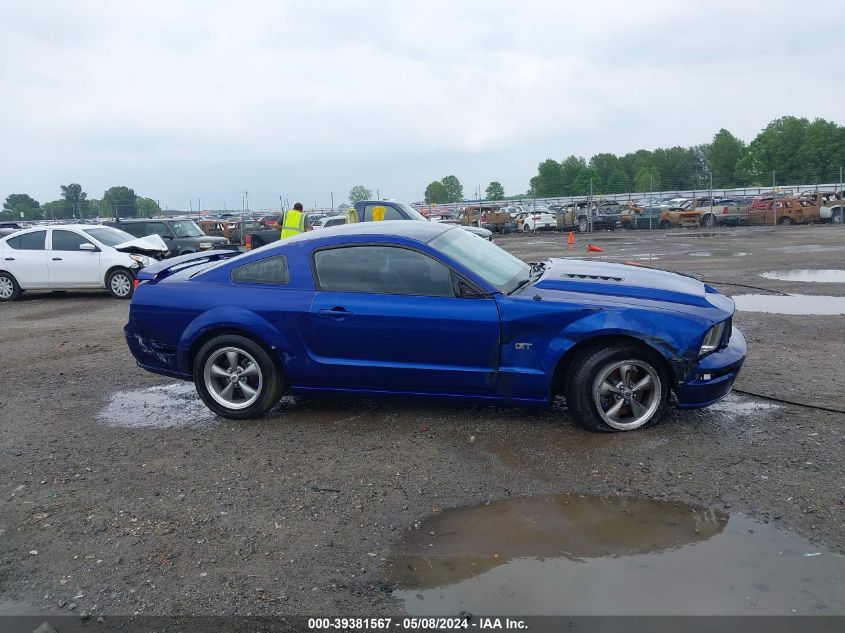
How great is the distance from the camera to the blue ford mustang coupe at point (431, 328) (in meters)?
5.18

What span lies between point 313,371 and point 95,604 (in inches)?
101

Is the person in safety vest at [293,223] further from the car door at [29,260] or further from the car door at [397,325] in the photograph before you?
the car door at [397,325]

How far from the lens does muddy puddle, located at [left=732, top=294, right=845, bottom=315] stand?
9852mm

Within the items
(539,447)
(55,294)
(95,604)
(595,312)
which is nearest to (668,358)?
(595,312)

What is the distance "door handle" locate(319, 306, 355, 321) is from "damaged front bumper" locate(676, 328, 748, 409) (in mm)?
2475

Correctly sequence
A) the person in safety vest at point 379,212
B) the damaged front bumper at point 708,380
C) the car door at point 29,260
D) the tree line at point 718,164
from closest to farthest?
the damaged front bumper at point 708,380 < the car door at point 29,260 < the person in safety vest at point 379,212 < the tree line at point 718,164

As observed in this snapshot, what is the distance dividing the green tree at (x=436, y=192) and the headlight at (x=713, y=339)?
12824 centimetres

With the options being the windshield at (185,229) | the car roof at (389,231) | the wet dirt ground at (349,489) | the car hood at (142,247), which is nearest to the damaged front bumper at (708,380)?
the wet dirt ground at (349,489)

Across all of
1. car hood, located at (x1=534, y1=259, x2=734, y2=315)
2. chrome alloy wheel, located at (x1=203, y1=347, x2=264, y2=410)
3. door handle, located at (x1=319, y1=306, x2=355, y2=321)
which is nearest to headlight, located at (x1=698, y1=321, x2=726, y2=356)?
car hood, located at (x1=534, y1=259, x2=734, y2=315)

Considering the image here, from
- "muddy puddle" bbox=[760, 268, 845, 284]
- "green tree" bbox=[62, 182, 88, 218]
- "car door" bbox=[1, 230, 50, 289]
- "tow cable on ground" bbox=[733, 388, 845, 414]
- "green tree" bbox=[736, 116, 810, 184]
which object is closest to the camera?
"tow cable on ground" bbox=[733, 388, 845, 414]

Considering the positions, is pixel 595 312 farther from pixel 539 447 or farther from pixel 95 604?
pixel 95 604

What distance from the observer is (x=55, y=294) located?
15859mm

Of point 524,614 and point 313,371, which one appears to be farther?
point 313,371

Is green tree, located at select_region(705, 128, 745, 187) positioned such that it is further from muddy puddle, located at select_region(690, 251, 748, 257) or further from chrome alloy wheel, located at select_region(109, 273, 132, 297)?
chrome alloy wheel, located at select_region(109, 273, 132, 297)
